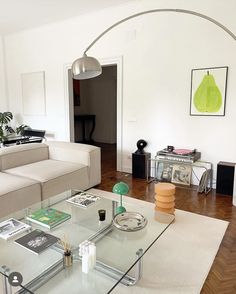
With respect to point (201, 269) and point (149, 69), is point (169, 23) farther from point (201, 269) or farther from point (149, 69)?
point (201, 269)

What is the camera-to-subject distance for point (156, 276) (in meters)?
1.87

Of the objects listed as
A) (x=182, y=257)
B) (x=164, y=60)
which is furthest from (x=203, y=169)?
(x=182, y=257)

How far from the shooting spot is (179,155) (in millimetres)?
3732

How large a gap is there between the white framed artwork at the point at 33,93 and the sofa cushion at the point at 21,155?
220 cm

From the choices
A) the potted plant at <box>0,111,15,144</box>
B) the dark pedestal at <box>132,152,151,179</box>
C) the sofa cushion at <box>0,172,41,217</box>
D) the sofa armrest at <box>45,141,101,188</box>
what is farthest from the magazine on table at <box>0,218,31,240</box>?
the potted plant at <box>0,111,15,144</box>

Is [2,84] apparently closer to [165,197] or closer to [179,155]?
[179,155]

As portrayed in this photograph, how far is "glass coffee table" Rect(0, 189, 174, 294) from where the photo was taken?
1514 mm

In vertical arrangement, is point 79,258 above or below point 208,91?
below

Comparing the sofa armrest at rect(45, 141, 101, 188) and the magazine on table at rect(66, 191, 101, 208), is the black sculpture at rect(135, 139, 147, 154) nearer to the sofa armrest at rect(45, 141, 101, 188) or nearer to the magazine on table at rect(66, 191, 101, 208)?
the sofa armrest at rect(45, 141, 101, 188)

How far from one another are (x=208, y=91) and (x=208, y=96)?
72 millimetres

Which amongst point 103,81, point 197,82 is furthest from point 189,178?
point 103,81

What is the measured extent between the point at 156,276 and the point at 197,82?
9.19 ft

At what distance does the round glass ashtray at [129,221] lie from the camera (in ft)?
6.37

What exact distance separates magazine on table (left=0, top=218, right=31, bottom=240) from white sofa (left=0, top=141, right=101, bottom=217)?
51cm
